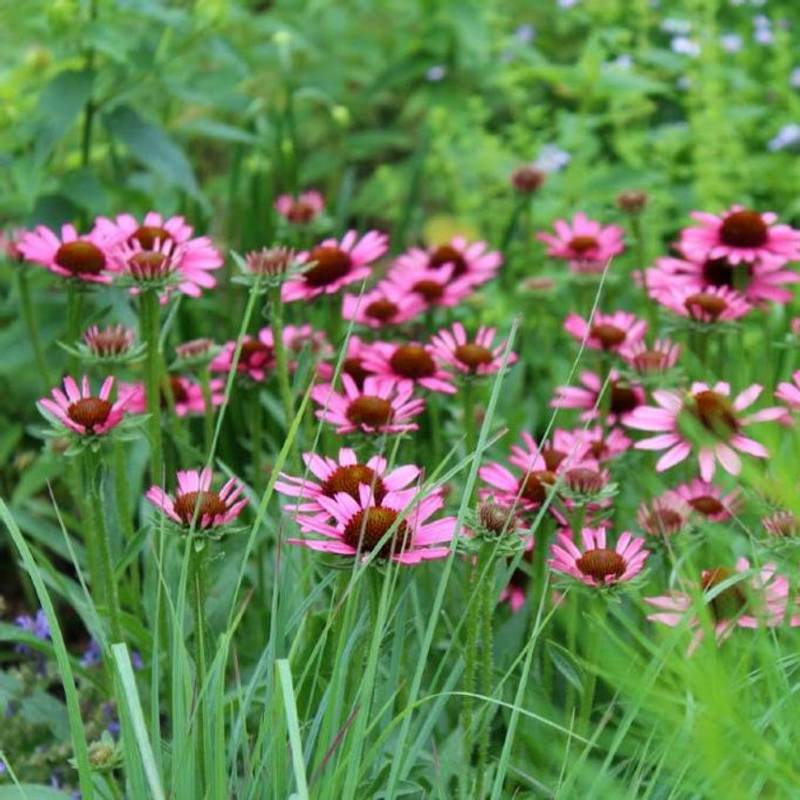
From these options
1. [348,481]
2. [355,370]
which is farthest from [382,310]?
[348,481]

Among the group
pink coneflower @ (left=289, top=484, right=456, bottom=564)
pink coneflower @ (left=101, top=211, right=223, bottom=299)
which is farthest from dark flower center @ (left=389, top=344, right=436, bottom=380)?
pink coneflower @ (left=289, top=484, right=456, bottom=564)

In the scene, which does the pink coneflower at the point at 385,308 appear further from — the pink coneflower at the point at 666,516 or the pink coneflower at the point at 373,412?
the pink coneflower at the point at 666,516

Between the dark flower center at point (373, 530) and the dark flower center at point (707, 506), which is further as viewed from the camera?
the dark flower center at point (707, 506)

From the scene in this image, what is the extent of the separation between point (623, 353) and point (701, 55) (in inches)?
65.5

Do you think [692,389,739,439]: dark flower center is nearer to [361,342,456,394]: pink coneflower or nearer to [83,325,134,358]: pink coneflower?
[361,342,456,394]: pink coneflower

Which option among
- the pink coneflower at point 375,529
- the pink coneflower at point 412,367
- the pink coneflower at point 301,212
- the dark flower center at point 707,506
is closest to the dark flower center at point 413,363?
the pink coneflower at point 412,367

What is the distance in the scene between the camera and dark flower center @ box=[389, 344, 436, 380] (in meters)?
1.66

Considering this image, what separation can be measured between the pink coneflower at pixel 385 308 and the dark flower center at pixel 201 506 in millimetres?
569

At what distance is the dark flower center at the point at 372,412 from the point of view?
1484 millimetres

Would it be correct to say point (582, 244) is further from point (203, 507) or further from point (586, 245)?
point (203, 507)

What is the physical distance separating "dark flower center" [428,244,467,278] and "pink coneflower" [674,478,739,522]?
23.3 inches

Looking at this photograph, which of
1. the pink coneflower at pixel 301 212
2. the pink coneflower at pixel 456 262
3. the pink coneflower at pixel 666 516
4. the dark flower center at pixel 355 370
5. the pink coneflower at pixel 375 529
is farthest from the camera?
the pink coneflower at pixel 301 212

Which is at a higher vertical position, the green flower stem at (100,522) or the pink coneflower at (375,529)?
the pink coneflower at (375,529)

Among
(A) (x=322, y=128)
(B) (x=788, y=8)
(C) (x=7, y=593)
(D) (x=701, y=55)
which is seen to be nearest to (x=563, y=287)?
(D) (x=701, y=55)
